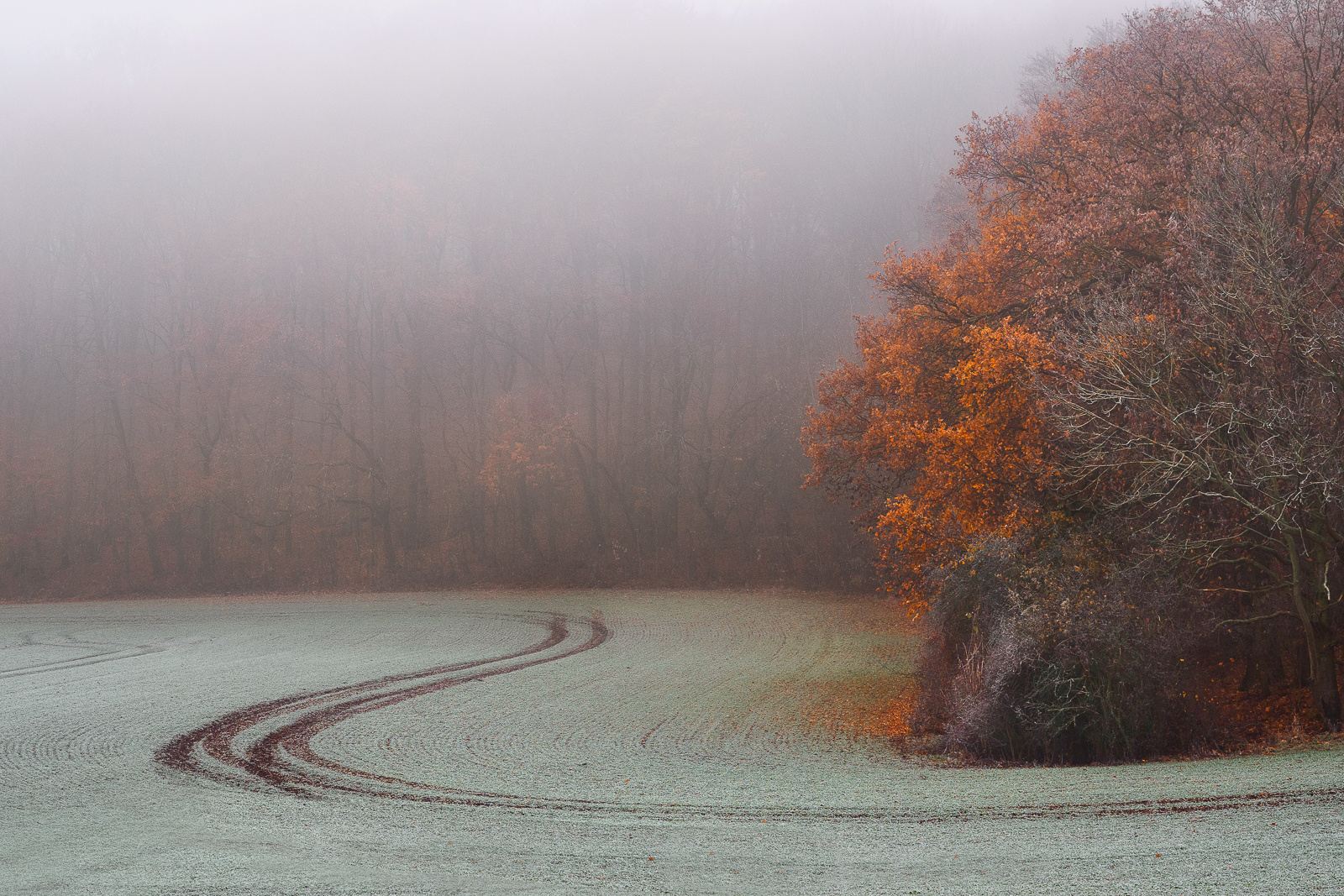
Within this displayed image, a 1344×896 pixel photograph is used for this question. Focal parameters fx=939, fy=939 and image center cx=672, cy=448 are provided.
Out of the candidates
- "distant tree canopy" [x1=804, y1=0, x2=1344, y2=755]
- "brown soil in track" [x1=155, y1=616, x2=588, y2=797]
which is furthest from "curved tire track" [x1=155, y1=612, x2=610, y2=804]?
"distant tree canopy" [x1=804, y1=0, x2=1344, y2=755]

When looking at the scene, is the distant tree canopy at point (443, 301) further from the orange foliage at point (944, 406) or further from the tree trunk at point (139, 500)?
the orange foliage at point (944, 406)

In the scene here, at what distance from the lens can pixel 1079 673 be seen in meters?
10.7

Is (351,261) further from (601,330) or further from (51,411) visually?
(51,411)

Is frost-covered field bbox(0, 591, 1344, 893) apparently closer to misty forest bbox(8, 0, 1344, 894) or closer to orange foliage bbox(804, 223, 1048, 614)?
misty forest bbox(8, 0, 1344, 894)

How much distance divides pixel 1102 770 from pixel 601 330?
33390mm

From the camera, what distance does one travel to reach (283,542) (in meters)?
37.5

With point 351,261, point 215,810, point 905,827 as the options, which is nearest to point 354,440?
point 351,261

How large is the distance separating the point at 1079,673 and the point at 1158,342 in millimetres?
4161

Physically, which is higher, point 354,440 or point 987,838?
point 354,440

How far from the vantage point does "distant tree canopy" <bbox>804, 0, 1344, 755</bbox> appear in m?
10.8

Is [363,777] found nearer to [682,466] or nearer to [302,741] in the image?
[302,741]

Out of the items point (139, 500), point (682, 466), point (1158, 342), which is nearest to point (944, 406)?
Result: point (1158, 342)

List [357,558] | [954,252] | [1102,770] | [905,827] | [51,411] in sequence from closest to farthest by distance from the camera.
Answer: [905,827] < [1102,770] < [954,252] < [357,558] < [51,411]

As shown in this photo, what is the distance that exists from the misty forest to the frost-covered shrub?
0.07 m
